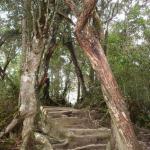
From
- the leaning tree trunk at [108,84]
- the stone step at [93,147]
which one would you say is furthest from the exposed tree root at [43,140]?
the leaning tree trunk at [108,84]

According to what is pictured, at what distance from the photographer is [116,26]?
1351 centimetres

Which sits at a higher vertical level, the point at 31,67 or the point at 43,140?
the point at 31,67

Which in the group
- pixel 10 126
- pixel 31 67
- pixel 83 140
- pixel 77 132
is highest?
pixel 31 67

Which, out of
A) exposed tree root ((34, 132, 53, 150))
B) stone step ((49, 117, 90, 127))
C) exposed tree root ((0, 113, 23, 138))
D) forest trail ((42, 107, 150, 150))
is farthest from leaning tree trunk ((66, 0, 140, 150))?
stone step ((49, 117, 90, 127))

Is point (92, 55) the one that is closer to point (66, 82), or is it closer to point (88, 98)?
point (88, 98)

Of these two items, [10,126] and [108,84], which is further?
[10,126]

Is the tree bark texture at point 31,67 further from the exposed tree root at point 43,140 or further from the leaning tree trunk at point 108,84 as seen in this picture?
the leaning tree trunk at point 108,84

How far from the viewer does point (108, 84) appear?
253 inches

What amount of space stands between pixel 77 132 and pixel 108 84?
3.15 meters

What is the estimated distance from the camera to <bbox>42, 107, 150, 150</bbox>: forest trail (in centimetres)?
865

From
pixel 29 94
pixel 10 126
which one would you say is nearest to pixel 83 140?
pixel 29 94

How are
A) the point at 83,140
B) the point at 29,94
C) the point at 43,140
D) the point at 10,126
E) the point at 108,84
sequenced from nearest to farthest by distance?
the point at 108,84 < the point at 43,140 < the point at 29,94 < the point at 83,140 < the point at 10,126

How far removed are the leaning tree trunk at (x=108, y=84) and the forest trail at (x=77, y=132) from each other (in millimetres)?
1884

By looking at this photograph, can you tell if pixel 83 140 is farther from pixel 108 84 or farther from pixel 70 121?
pixel 108 84
